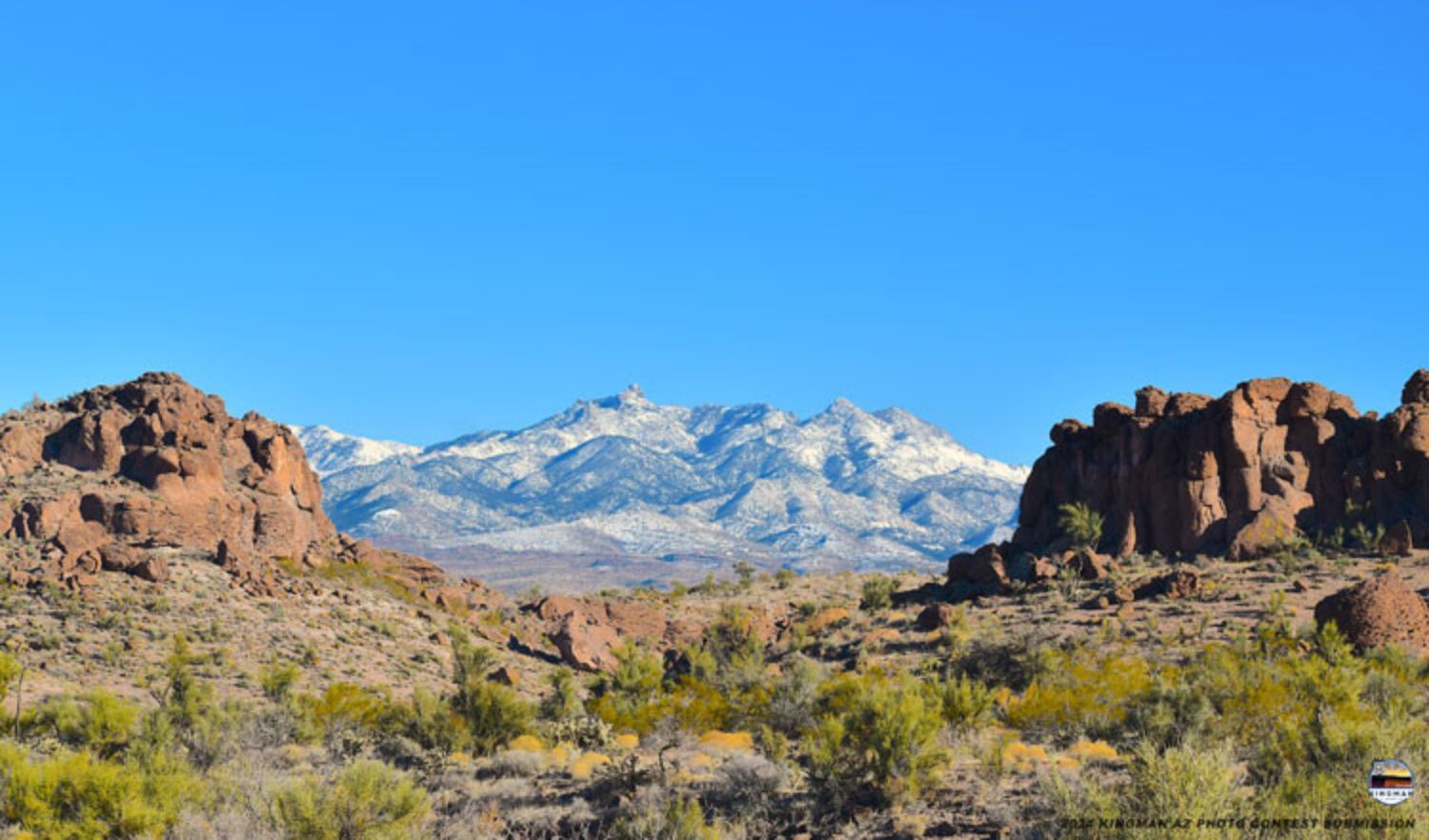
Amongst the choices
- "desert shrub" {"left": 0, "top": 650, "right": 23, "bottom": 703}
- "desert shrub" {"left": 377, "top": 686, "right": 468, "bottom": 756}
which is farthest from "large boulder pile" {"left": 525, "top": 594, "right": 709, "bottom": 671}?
"desert shrub" {"left": 0, "top": 650, "right": 23, "bottom": 703}

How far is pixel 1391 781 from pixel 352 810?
1292 cm

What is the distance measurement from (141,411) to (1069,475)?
4812 cm

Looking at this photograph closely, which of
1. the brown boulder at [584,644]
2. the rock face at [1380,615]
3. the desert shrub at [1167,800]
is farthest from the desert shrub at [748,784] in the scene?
the brown boulder at [584,644]

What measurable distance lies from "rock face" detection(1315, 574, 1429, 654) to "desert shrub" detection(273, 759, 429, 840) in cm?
2985

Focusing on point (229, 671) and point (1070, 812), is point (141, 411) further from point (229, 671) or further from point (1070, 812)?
point (1070, 812)

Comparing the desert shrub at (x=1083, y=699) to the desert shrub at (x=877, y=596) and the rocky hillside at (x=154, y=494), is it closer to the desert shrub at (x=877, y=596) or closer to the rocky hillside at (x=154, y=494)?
the desert shrub at (x=877, y=596)

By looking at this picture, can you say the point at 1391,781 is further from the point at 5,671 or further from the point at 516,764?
the point at 5,671

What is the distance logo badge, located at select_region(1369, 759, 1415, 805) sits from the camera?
13.1 meters

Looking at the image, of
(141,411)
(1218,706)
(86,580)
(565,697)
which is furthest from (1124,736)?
(141,411)

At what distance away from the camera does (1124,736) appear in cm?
2444

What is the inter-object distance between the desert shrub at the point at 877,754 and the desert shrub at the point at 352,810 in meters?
6.64

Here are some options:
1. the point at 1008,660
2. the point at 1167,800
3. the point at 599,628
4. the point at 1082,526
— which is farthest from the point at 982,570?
the point at 1167,800

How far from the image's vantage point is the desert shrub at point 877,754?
1847cm

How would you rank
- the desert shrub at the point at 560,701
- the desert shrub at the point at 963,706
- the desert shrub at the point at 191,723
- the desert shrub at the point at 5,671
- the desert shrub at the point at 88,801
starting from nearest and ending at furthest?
the desert shrub at the point at 88,801
the desert shrub at the point at 191,723
the desert shrub at the point at 963,706
the desert shrub at the point at 5,671
the desert shrub at the point at 560,701
